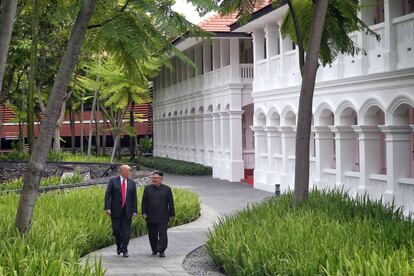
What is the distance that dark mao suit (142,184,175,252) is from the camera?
1216 cm

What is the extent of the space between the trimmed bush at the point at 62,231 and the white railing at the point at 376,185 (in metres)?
4.62

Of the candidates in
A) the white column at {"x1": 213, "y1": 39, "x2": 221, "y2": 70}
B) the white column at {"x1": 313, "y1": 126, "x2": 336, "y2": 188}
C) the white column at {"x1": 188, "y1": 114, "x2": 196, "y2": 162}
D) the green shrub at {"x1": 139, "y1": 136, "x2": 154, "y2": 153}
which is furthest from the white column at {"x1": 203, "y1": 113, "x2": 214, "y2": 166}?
the green shrub at {"x1": 139, "y1": 136, "x2": 154, "y2": 153}

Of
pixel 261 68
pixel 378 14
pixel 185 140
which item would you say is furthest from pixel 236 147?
pixel 378 14

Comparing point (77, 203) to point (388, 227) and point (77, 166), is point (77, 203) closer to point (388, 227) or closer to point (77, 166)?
point (388, 227)

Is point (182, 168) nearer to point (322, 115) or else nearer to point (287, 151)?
point (287, 151)

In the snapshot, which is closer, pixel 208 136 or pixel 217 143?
pixel 217 143

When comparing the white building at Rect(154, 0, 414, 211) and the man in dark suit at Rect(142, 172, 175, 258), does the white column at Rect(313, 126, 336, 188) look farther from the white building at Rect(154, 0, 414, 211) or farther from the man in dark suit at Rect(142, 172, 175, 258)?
the man in dark suit at Rect(142, 172, 175, 258)

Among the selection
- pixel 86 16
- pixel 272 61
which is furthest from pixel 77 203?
pixel 272 61

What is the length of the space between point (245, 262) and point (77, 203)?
6422 millimetres

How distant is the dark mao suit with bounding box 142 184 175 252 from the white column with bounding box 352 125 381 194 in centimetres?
804

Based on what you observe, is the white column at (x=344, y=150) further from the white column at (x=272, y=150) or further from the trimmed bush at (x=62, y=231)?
the white column at (x=272, y=150)

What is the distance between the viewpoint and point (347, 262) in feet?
24.2

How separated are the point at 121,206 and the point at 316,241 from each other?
424cm

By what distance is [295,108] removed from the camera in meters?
23.6
